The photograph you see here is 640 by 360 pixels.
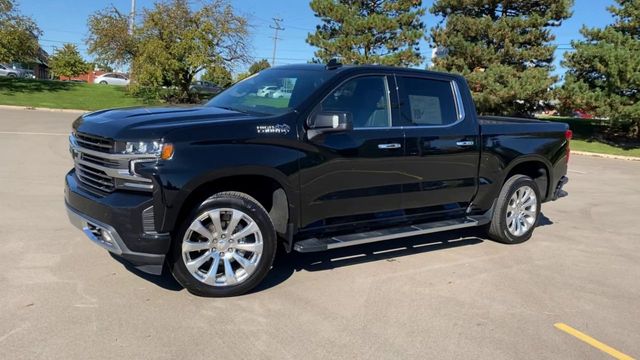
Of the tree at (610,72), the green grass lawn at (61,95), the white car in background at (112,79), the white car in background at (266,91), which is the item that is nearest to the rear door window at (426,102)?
the white car in background at (266,91)

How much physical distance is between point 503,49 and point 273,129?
2762 cm

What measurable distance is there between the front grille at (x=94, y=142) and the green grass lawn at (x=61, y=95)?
23.9 meters

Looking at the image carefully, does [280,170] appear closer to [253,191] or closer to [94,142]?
[253,191]

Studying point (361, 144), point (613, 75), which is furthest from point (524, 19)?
point (361, 144)

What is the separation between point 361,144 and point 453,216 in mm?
1697

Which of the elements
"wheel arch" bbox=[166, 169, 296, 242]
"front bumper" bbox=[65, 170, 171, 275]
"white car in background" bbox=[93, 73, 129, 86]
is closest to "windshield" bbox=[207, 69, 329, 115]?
"wheel arch" bbox=[166, 169, 296, 242]

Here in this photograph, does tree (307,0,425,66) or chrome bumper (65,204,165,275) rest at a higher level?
tree (307,0,425,66)

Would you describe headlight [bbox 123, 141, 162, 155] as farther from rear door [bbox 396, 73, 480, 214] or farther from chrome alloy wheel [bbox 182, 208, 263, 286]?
rear door [bbox 396, 73, 480, 214]

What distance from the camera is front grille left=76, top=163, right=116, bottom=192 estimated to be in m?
4.33

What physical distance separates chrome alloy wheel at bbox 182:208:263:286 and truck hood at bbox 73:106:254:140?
75 centimetres

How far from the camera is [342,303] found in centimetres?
457

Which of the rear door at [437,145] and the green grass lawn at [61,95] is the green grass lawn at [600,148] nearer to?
the rear door at [437,145]

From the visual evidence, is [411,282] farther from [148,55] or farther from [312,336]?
[148,55]

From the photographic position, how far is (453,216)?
6164mm
